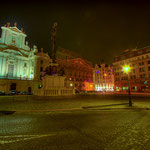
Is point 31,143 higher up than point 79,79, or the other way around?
point 79,79

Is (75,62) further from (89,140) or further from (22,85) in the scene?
(89,140)

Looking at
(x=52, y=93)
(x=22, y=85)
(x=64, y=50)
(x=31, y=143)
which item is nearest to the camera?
(x=31, y=143)

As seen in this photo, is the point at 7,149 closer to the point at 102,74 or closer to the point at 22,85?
the point at 22,85

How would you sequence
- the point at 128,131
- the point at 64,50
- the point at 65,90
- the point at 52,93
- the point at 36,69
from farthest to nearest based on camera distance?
the point at 64,50 → the point at 36,69 → the point at 65,90 → the point at 52,93 → the point at 128,131

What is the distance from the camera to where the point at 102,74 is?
7044 centimetres

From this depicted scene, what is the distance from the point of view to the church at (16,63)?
37.6 m

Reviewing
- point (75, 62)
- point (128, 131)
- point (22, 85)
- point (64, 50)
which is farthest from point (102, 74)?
point (128, 131)

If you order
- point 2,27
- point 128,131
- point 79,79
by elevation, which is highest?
point 2,27

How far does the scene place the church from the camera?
37625mm

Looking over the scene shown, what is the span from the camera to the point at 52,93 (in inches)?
A: 653

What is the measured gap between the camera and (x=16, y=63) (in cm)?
4203

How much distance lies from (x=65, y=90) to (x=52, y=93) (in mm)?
2784

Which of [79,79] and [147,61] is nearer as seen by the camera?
[147,61]

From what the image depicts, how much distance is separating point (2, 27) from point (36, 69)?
22850mm
